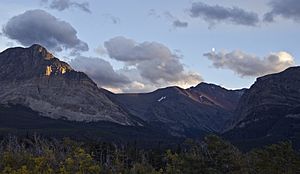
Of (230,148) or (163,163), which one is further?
(163,163)

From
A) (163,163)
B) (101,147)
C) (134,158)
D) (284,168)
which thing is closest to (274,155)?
(284,168)

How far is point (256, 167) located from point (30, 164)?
3787 centimetres

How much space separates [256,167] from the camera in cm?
7656

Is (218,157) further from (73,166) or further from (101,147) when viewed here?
(101,147)

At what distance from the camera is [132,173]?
95.6m

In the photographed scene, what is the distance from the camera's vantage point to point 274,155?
76312 mm

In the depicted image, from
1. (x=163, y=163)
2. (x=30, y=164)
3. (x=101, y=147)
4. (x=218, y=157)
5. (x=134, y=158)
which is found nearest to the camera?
(x=218, y=157)

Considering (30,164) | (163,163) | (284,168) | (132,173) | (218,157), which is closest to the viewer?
(218,157)

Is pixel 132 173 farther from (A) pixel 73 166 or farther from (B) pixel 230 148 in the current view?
(B) pixel 230 148

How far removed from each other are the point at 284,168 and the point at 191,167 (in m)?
20.8

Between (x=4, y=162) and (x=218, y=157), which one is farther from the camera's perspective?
(x=4, y=162)

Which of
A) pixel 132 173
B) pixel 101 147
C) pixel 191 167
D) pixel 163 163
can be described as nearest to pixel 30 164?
pixel 132 173

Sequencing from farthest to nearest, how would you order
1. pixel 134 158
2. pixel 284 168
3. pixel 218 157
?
pixel 134 158, pixel 284 168, pixel 218 157

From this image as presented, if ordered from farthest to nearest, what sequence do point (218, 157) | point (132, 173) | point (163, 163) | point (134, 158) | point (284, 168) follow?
point (134, 158)
point (163, 163)
point (132, 173)
point (284, 168)
point (218, 157)
